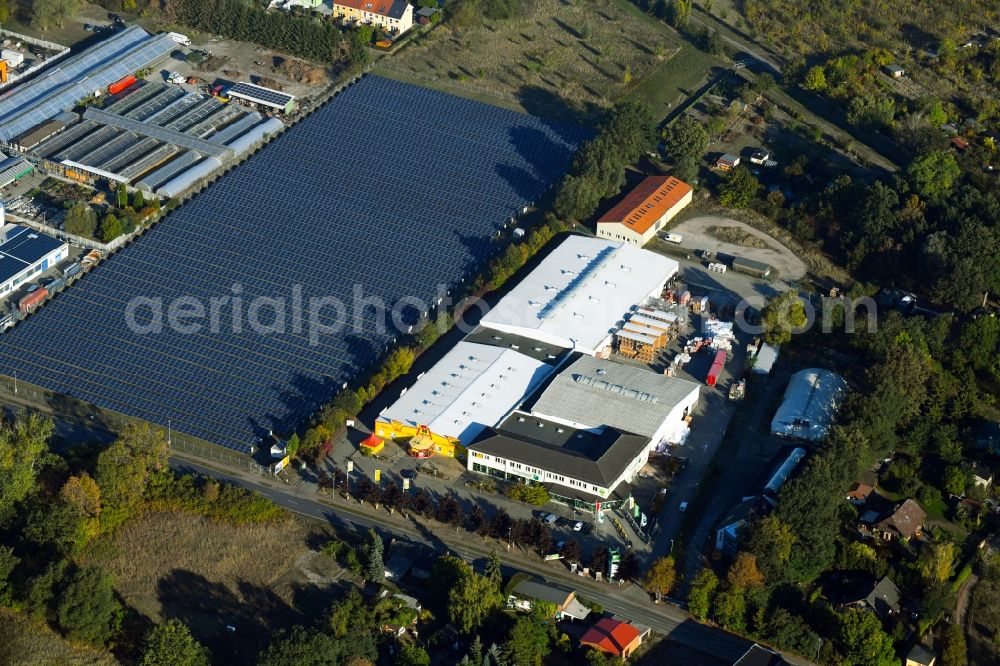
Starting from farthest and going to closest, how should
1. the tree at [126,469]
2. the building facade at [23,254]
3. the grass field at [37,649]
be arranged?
the building facade at [23,254] < the tree at [126,469] < the grass field at [37,649]

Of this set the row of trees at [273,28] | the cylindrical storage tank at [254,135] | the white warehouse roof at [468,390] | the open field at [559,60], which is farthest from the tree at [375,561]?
the row of trees at [273,28]

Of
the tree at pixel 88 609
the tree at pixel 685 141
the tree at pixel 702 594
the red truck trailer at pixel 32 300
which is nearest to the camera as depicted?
the tree at pixel 88 609

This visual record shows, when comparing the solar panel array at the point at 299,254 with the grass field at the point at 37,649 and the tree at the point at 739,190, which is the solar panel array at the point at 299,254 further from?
the grass field at the point at 37,649

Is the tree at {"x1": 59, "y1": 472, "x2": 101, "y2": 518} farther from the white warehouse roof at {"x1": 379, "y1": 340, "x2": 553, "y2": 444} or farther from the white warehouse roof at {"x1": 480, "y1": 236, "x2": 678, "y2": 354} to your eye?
the white warehouse roof at {"x1": 480, "y1": 236, "x2": 678, "y2": 354}

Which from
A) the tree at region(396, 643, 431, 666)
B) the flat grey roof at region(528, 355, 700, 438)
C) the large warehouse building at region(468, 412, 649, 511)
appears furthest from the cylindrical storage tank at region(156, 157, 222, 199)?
the tree at region(396, 643, 431, 666)

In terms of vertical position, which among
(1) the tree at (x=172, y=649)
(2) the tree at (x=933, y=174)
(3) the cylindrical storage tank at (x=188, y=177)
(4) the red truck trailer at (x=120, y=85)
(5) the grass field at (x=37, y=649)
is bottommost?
(4) the red truck trailer at (x=120, y=85)

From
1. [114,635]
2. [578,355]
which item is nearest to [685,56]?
[578,355]

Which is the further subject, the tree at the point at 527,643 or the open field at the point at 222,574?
the open field at the point at 222,574
